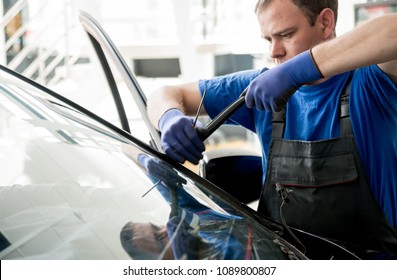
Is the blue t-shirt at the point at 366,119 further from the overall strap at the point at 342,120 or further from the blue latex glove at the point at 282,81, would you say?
the blue latex glove at the point at 282,81

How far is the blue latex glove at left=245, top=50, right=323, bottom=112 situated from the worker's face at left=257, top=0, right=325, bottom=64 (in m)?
0.22

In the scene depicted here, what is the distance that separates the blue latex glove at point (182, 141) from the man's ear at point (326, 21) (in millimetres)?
511

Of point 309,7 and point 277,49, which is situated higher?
point 309,7


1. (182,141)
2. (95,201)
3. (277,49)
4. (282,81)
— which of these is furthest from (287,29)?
(95,201)

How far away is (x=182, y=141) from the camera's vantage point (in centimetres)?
139

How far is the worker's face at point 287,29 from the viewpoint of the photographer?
1519mm

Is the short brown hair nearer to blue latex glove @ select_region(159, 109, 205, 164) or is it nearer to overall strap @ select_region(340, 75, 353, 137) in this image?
overall strap @ select_region(340, 75, 353, 137)

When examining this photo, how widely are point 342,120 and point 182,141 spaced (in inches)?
17.8

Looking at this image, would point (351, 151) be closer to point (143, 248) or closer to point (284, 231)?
point (284, 231)

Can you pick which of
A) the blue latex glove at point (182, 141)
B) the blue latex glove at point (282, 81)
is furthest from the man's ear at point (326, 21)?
the blue latex glove at point (182, 141)

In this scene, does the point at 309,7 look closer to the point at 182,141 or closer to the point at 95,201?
the point at 182,141

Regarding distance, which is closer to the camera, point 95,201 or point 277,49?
point 95,201

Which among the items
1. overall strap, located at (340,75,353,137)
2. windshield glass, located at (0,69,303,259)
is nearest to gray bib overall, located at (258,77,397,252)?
overall strap, located at (340,75,353,137)

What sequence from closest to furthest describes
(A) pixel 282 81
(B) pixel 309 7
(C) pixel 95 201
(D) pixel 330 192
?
(C) pixel 95 201 < (A) pixel 282 81 < (D) pixel 330 192 < (B) pixel 309 7
